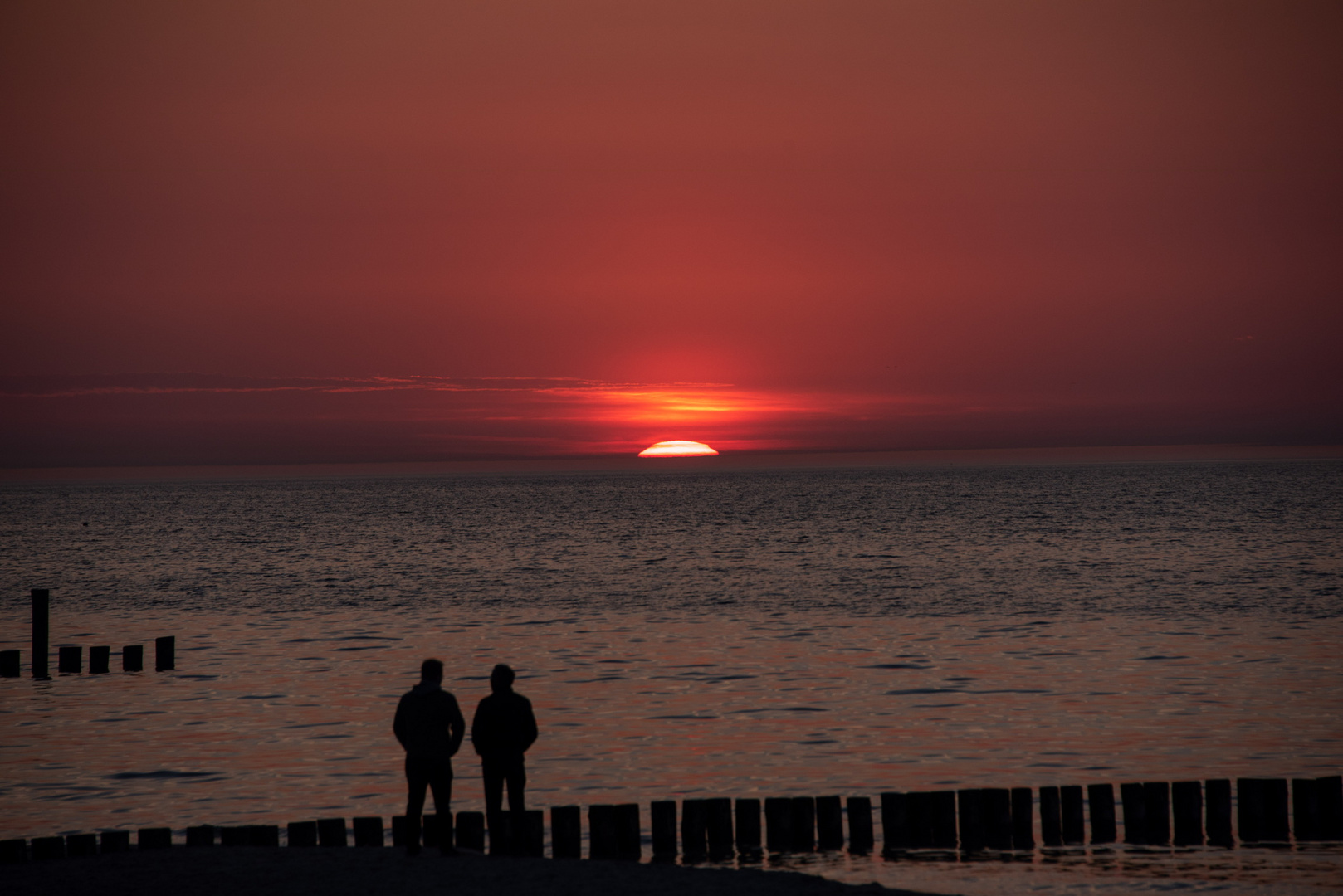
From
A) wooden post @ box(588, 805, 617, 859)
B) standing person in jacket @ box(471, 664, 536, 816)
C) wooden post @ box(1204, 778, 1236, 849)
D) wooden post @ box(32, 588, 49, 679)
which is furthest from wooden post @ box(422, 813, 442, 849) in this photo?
wooden post @ box(32, 588, 49, 679)

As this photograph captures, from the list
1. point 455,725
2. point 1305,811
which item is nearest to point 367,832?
point 455,725

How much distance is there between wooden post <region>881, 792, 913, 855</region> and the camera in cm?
1424

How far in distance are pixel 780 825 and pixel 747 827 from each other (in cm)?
43

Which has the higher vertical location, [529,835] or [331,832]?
[331,832]

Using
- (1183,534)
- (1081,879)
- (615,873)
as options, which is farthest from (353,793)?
(1183,534)

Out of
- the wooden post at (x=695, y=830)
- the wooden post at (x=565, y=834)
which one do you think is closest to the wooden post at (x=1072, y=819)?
the wooden post at (x=695, y=830)

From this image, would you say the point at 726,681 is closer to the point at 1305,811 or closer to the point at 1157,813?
the point at 1157,813

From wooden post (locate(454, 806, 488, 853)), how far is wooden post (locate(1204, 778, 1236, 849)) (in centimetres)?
866

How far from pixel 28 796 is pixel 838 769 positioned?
487 inches

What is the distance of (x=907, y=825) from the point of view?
46.9 ft

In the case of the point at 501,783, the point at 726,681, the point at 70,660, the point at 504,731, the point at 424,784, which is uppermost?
the point at 504,731

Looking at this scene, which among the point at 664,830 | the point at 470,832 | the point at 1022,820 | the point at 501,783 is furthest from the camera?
the point at 1022,820

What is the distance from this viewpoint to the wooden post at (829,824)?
1424cm

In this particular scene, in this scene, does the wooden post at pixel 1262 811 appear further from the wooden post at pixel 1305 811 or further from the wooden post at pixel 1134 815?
the wooden post at pixel 1134 815
